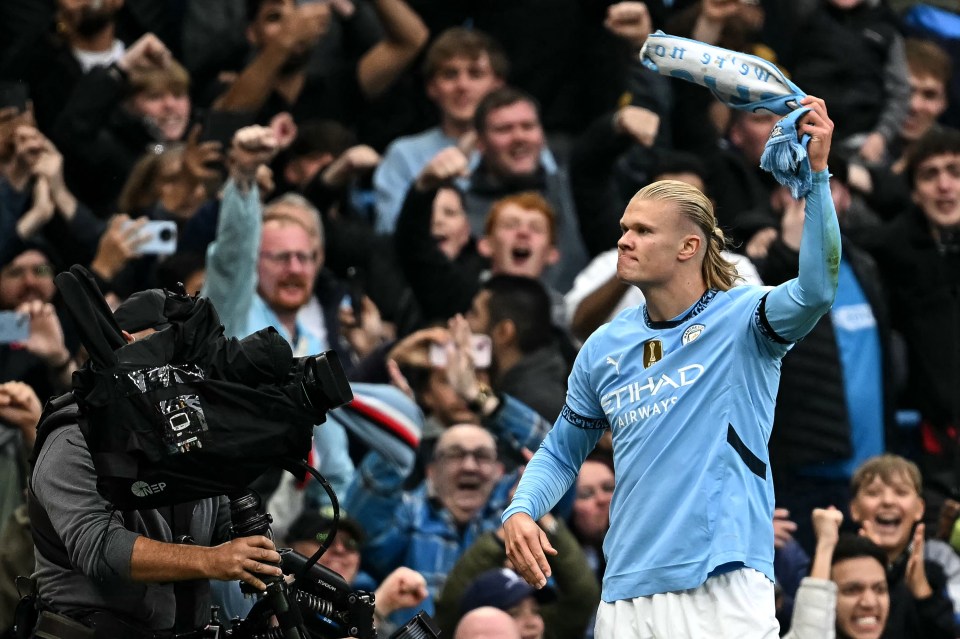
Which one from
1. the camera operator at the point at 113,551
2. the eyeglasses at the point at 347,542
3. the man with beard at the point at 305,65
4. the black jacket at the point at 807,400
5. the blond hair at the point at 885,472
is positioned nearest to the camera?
the camera operator at the point at 113,551

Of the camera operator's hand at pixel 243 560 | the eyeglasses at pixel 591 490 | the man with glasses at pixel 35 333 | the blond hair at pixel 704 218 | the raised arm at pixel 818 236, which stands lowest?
the man with glasses at pixel 35 333

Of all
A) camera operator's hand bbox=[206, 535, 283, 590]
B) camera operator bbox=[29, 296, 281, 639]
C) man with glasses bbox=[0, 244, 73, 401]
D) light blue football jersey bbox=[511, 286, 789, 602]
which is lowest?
man with glasses bbox=[0, 244, 73, 401]

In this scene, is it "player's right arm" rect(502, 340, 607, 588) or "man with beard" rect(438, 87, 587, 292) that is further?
"man with beard" rect(438, 87, 587, 292)

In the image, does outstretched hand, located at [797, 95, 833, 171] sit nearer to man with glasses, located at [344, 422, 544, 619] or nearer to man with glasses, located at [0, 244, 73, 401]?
man with glasses, located at [344, 422, 544, 619]

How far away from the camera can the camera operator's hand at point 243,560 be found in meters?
5.12

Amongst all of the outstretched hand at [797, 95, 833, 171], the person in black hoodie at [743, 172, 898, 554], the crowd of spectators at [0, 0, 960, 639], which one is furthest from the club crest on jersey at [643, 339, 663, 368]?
the person in black hoodie at [743, 172, 898, 554]

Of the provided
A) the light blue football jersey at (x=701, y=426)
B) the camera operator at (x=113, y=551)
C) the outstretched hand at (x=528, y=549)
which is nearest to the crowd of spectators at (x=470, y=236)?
the camera operator at (x=113, y=551)

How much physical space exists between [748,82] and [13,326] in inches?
151

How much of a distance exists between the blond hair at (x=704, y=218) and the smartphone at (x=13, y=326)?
351 centimetres

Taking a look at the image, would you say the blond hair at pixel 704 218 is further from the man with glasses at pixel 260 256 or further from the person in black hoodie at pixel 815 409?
the person in black hoodie at pixel 815 409

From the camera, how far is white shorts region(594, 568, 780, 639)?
5.08m

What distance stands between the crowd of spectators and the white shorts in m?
1.61

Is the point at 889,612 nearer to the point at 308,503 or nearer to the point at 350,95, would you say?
the point at 308,503

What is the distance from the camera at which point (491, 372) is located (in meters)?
8.99
